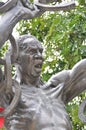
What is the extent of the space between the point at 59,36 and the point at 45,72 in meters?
0.81

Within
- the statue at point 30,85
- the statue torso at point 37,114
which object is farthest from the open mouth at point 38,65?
the statue torso at point 37,114

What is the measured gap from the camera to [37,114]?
16.9ft

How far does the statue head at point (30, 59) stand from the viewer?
5309mm

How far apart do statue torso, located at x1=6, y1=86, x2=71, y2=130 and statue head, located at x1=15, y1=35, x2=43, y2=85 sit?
5.9 inches

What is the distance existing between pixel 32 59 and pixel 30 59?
0.06ft

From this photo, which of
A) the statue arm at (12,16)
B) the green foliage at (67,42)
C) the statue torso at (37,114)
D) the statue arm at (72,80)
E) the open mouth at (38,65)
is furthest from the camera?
the green foliage at (67,42)

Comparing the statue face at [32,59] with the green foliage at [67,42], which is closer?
the statue face at [32,59]

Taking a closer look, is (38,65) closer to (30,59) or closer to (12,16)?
(30,59)

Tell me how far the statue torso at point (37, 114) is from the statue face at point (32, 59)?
166 mm

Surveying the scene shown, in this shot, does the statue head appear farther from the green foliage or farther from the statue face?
the green foliage

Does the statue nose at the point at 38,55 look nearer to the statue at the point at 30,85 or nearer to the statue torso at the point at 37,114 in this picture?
the statue at the point at 30,85

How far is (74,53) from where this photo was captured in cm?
1010

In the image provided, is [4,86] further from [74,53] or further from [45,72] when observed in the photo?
[45,72]

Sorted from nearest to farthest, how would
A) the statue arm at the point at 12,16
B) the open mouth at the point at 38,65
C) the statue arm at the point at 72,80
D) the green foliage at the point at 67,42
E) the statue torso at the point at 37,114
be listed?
1. the statue arm at the point at 12,16
2. the statue torso at the point at 37,114
3. the open mouth at the point at 38,65
4. the statue arm at the point at 72,80
5. the green foliage at the point at 67,42
